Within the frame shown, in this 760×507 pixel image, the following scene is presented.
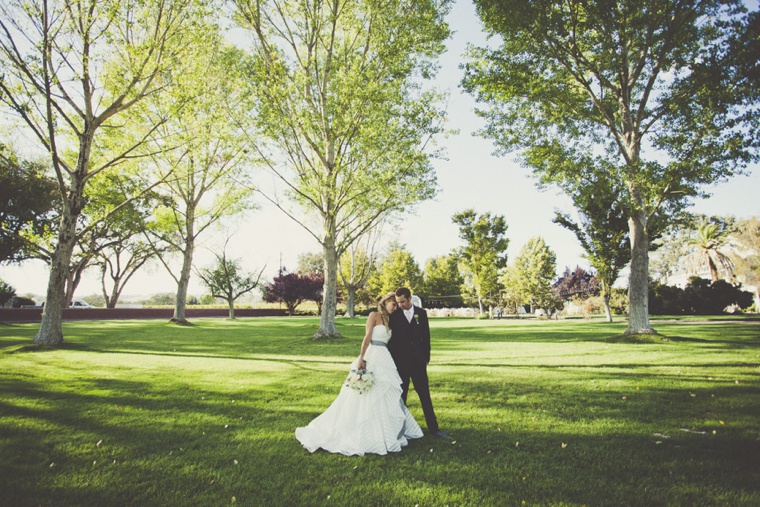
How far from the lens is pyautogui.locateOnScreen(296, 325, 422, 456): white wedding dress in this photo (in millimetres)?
4695

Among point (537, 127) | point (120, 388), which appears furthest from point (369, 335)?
point (537, 127)

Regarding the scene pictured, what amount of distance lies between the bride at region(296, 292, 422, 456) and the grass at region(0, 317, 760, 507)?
0.22 m

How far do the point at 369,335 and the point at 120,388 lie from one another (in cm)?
587

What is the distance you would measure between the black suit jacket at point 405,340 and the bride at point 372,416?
124 mm

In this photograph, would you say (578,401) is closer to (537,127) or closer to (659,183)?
(659,183)

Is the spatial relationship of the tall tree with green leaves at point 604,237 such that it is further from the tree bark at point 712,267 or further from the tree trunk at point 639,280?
the tree bark at point 712,267

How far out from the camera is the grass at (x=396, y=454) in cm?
356

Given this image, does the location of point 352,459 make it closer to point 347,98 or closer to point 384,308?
point 384,308

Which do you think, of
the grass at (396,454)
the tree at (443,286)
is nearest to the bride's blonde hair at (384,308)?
the grass at (396,454)

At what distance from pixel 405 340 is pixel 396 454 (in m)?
1.44

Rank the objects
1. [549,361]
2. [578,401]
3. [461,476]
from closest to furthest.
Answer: [461,476] < [578,401] < [549,361]

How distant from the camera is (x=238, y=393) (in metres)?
7.38

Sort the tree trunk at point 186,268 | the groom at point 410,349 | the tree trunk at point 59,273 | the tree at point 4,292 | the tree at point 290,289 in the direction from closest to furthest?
the groom at point 410,349, the tree trunk at point 59,273, the tree trunk at point 186,268, the tree at point 4,292, the tree at point 290,289

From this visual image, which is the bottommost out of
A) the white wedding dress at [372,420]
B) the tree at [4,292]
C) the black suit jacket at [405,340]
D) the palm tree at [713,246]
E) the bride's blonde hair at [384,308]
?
the white wedding dress at [372,420]
